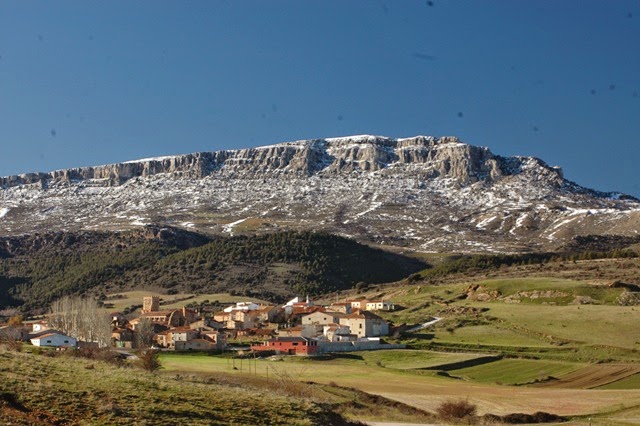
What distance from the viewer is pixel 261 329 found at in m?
104

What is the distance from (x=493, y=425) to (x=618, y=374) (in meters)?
30.6

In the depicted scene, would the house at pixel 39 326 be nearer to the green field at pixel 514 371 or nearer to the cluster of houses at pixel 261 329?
the cluster of houses at pixel 261 329

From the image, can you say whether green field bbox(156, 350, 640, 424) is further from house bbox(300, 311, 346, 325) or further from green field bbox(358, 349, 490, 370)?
house bbox(300, 311, 346, 325)

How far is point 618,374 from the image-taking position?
6116 centimetres

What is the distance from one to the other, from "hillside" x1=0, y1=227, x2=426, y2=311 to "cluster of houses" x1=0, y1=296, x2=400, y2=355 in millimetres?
34561

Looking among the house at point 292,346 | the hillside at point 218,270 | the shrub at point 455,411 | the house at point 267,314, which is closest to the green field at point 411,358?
the house at point 292,346

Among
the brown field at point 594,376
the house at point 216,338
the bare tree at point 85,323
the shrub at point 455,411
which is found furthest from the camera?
the house at point 216,338

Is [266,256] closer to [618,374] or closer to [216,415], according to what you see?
[618,374]

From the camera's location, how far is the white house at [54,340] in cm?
7788

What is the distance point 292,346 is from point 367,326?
14800mm

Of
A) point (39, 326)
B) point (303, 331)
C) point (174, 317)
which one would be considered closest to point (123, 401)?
point (303, 331)

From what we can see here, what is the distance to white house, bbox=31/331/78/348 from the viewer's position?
77875 mm

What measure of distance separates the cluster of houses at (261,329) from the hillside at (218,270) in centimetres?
3456

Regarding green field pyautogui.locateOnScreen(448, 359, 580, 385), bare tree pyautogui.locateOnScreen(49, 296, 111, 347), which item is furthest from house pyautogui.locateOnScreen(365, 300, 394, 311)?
green field pyautogui.locateOnScreen(448, 359, 580, 385)
